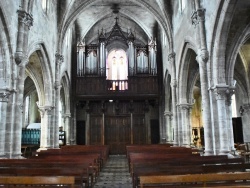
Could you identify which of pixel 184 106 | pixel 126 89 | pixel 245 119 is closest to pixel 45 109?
pixel 126 89

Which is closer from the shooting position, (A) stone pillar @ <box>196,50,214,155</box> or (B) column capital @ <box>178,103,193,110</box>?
(A) stone pillar @ <box>196,50,214,155</box>

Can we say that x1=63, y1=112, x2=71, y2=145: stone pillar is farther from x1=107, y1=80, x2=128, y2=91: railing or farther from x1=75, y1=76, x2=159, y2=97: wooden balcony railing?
x1=107, y1=80, x2=128, y2=91: railing

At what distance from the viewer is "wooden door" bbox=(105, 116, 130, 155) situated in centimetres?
2584

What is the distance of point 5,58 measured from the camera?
465 inches

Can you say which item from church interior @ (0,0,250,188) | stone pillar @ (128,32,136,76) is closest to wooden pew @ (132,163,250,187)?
church interior @ (0,0,250,188)

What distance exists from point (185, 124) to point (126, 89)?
8084mm

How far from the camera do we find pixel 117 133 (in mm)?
26172

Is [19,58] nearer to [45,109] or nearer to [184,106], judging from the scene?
[45,109]

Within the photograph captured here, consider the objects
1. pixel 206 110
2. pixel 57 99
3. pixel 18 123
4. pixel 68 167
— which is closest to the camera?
pixel 68 167

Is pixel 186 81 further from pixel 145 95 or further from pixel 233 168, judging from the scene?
pixel 233 168

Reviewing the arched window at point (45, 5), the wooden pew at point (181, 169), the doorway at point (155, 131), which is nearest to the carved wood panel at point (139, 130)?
the doorway at point (155, 131)

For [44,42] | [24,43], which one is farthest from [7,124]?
[44,42]

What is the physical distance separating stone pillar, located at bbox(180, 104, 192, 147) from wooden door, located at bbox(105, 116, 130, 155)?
7888 millimetres

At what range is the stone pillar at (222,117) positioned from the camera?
467 inches
